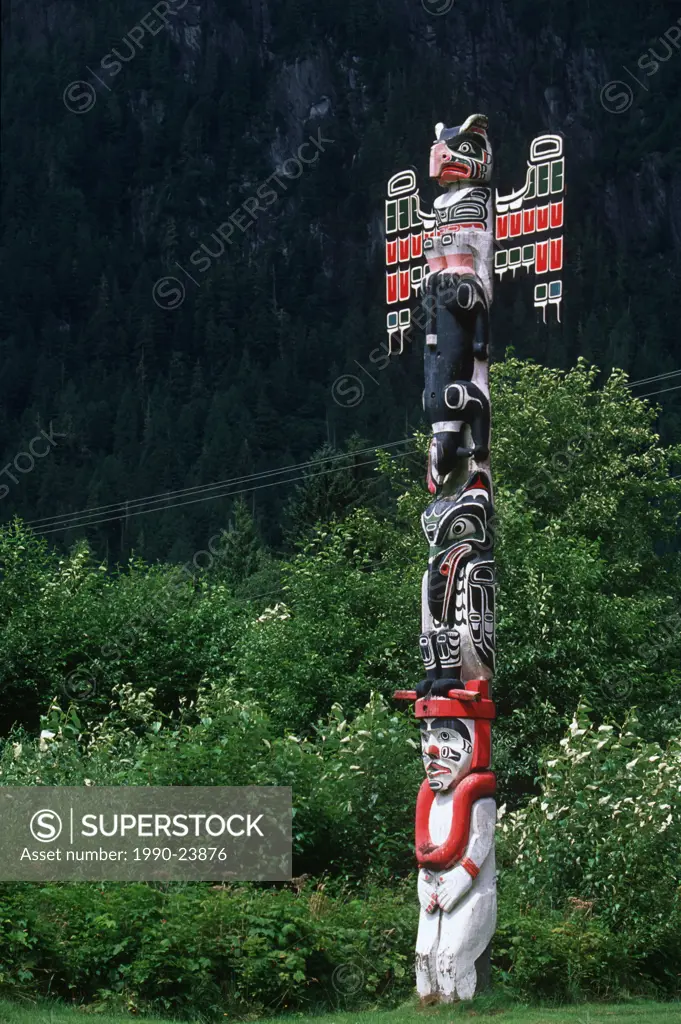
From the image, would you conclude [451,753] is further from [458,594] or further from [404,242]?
[404,242]

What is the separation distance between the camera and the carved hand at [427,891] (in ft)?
56.9

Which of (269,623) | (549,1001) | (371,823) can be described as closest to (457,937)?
(549,1001)

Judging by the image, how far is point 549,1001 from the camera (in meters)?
17.4

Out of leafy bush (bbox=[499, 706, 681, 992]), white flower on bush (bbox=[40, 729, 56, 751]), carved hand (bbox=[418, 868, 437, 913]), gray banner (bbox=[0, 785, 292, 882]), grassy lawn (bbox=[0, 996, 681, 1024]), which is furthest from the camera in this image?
white flower on bush (bbox=[40, 729, 56, 751])

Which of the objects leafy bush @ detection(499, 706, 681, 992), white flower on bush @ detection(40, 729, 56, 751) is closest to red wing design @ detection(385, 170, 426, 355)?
white flower on bush @ detection(40, 729, 56, 751)

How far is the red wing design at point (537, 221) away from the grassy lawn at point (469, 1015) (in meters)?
12.8

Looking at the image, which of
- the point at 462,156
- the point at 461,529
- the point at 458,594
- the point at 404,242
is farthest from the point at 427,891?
the point at 404,242

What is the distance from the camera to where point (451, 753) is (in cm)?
1772

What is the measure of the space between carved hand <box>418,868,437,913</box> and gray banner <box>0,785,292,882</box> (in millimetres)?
3099

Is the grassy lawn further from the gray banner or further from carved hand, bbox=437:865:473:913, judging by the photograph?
the gray banner

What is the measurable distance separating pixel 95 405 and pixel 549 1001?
149030mm

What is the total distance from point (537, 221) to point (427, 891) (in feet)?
48.0

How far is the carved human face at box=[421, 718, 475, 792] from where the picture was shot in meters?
17.7

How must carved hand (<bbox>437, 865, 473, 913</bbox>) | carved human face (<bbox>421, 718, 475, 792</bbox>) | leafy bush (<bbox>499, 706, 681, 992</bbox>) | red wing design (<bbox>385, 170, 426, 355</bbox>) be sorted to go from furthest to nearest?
red wing design (<bbox>385, 170, 426, 355</bbox>), leafy bush (<bbox>499, 706, 681, 992</bbox>), carved human face (<bbox>421, 718, 475, 792</bbox>), carved hand (<bbox>437, 865, 473, 913</bbox>)
